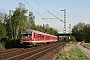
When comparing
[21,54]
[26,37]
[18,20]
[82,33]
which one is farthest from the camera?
[82,33]

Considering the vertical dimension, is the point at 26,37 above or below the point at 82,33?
below

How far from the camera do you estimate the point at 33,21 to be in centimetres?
8694

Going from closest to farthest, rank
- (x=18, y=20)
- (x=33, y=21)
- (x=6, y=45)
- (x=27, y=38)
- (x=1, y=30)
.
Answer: (x=1, y=30) → (x=27, y=38) → (x=6, y=45) → (x=18, y=20) → (x=33, y=21)

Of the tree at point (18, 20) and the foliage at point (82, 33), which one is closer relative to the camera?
the tree at point (18, 20)

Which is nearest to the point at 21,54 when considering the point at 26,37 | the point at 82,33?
the point at 26,37

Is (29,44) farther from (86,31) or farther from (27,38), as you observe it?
(86,31)

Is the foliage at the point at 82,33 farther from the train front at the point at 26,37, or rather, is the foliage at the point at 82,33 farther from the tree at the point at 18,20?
the train front at the point at 26,37

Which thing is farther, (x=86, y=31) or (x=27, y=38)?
(x=86, y=31)

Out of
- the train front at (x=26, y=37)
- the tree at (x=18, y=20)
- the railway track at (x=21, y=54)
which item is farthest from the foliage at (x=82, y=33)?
the railway track at (x=21, y=54)

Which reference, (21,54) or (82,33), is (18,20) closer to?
(21,54)

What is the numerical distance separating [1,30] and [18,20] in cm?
2632

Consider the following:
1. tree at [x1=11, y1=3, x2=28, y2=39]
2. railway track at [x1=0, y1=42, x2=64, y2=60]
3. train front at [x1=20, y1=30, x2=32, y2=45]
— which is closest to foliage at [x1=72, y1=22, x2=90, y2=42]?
tree at [x1=11, y1=3, x2=28, y2=39]

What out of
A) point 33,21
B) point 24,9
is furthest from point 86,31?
point 24,9

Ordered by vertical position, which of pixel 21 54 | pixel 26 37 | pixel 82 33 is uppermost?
pixel 82 33
